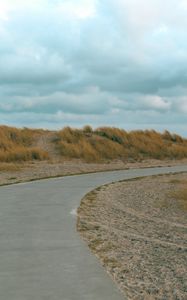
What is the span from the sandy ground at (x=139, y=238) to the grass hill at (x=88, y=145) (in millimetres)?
25907

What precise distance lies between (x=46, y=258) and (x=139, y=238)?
3630 millimetres

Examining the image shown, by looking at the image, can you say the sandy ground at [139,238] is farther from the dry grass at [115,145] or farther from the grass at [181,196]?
the dry grass at [115,145]

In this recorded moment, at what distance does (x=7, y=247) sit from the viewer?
34.0ft

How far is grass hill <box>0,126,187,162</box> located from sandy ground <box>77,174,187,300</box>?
25.9m

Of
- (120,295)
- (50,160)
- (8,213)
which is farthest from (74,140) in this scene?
(120,295)

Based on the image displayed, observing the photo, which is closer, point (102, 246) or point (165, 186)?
point (102, 246)

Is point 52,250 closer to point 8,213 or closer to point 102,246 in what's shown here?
point 102,246

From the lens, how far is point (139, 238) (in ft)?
41.4

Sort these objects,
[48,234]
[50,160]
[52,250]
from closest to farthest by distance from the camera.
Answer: [52,250] → [48,234] → [50,160]

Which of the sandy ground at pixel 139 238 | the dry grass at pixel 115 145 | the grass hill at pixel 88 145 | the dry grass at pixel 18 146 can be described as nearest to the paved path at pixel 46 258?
the sandy ground at pixel 139 238

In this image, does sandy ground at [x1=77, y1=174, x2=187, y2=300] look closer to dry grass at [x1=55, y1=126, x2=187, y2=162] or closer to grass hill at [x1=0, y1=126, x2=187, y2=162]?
grass hill at [x1=0, y1=126, x2=187, y2=162]

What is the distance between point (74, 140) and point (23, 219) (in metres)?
44.7

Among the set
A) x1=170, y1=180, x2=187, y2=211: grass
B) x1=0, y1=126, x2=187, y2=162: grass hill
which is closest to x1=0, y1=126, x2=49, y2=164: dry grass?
x1=0, y1=126, x2=187, y2=162: grass hill

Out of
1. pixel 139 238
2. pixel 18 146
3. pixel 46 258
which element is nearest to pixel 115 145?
pixel 18 146
